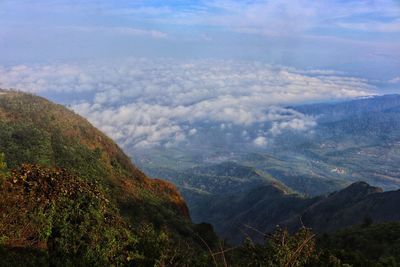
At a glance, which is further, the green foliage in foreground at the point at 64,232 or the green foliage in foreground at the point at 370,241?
the green foliage in foreground at the point at 370,241

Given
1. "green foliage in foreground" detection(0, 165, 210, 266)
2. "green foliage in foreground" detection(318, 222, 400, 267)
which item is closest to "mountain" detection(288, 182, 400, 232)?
"green foliage in foreground" detection(318, 222, 400, 267)

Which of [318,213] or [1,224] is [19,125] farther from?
[318,213]

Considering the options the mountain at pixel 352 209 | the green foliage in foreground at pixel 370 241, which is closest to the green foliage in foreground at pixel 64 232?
the green foliage in foreground at pixel 370 241

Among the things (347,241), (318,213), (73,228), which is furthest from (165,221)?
(318,213)

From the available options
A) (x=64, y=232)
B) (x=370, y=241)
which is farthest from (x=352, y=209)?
(x=64, y=232)

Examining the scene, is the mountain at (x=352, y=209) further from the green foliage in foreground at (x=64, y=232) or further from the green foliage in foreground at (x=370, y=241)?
the green foliage in foreground at (x=64, y=232)

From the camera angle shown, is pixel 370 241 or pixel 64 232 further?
pixel 370 241

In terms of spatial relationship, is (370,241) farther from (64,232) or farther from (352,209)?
(352,209)

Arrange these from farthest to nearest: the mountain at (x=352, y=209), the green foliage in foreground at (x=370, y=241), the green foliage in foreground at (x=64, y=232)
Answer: the mountain at (x=352, y=209)
the green foliage in foreground at (x=370, y=241)
the green foliage in foreground at (x=64, y=232)

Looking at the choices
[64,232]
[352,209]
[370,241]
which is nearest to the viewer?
[64,232]

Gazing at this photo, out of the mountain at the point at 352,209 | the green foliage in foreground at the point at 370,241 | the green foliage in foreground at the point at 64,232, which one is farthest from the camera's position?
the mountain at the point at 352,209

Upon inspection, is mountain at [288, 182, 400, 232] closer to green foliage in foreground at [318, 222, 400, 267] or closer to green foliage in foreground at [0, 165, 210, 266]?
green foliage in foreground at [318, 222, 400, 267]

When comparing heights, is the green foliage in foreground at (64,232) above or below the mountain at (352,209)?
above
